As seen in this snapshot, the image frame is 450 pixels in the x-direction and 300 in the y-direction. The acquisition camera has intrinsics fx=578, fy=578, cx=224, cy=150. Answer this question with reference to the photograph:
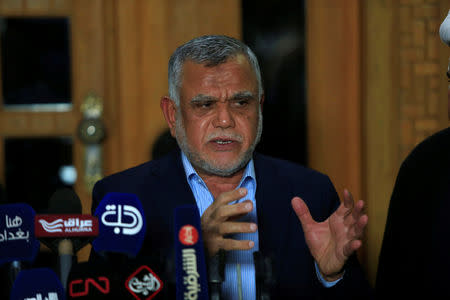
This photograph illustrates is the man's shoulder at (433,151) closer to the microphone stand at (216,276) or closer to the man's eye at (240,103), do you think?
the man's eye at (240,103)

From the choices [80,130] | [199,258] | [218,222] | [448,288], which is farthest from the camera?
[80,130]

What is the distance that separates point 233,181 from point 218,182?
1.6 inches

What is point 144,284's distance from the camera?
3.12 ft

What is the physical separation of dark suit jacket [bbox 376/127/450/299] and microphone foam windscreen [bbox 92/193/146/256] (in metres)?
0.79

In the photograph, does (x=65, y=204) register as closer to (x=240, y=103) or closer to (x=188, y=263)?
(x=188, y=263)

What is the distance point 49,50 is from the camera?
241 centimetres

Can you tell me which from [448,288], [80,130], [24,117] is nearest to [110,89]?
[80,130]

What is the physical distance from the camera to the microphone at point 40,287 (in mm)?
941

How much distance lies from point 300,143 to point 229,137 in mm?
1099

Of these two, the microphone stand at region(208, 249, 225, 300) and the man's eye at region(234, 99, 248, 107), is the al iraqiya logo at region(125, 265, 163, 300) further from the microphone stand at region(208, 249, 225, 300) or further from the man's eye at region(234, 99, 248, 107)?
the man's eye at region(234, 99, 248, 107)

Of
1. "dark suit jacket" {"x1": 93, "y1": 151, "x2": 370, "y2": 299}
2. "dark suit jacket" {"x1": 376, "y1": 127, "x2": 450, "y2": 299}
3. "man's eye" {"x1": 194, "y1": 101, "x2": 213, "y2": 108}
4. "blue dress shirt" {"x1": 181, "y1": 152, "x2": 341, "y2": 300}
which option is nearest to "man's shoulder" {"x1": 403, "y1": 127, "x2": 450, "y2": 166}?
"dark suit jacket" {"x1": 376, "y1": 127, "x2": 450, "y2": 299}

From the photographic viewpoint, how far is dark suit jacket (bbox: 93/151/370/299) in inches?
56.4

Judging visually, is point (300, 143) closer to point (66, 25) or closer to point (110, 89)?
point (110, 89)

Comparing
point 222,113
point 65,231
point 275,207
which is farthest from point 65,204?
point 275,207
